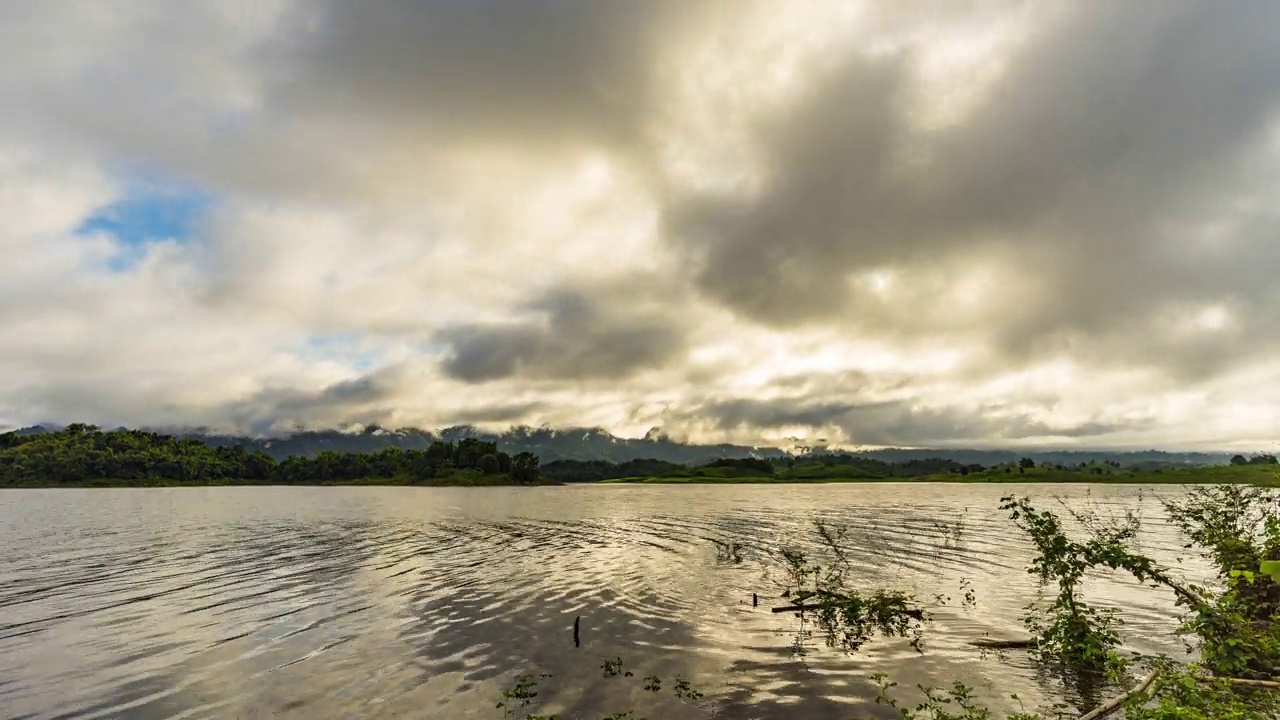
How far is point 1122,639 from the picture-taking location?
31.0 meters

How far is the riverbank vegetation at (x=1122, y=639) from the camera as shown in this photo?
16.9 m

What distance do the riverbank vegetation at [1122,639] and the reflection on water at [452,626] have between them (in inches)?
47.5

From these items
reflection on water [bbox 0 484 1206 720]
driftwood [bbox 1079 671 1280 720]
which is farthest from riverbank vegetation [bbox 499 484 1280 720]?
reflection on water [bbox 0 484 1206 720]

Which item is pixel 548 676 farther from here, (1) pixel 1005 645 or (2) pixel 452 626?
(1) pixel 1005 645

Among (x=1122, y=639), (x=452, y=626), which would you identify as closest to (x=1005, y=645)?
(x=1122, y=639)

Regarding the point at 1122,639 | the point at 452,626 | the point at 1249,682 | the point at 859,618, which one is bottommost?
the point at 452,626

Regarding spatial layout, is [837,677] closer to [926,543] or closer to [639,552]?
[639,552]

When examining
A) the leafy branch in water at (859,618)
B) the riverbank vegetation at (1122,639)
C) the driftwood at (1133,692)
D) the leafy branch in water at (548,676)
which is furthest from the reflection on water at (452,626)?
the driftwood at (1133,692)

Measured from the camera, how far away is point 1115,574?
48.2 meters

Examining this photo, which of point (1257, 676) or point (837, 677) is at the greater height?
point (1257, 676)

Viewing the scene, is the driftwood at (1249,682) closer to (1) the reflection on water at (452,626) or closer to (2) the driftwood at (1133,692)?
(2) the driftwood at (1133,692)

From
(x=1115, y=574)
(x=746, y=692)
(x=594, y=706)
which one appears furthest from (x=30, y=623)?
(x=1115, y=574)

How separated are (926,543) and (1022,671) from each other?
46248 mm

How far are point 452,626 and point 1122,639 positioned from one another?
36.4 metres
